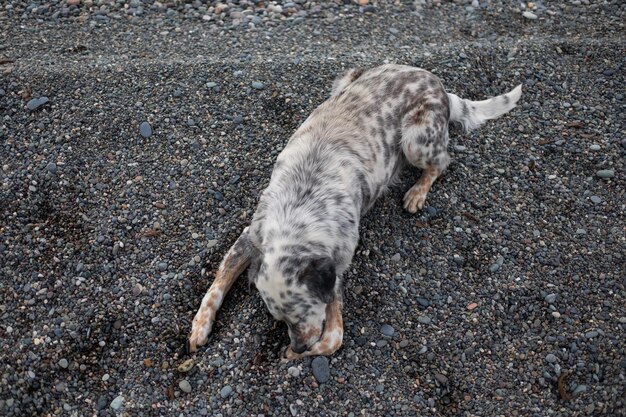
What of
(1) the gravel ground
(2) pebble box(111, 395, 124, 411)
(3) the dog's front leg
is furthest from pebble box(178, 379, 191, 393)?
(3) the dog's front leg

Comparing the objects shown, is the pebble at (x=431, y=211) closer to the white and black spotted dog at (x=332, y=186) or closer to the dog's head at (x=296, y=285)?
the white and black spotted dog at (x=332, y=186)

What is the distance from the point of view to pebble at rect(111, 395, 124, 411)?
13.9 ft

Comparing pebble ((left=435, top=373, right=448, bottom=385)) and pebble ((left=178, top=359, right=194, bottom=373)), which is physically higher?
pebble ((left=435, top=373, right=448, bottom=385))

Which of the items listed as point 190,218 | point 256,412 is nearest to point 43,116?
point 190,218

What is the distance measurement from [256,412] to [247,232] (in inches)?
51.1

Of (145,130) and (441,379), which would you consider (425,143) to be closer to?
(441,379)

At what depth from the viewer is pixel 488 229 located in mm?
5223

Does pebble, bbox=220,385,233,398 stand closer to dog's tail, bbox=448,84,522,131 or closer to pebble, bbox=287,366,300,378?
pebble, bbox=287,366,300,378

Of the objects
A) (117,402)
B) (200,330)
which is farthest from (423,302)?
(117,402)

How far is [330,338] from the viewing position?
14.4 feet

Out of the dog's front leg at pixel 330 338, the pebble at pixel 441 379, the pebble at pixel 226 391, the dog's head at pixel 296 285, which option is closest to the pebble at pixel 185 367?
the pebble at pixel 226 391

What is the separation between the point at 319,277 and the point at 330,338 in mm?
686

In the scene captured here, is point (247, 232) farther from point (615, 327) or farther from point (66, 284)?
point (615, 327)

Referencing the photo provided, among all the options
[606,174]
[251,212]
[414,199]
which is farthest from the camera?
[606,174]
